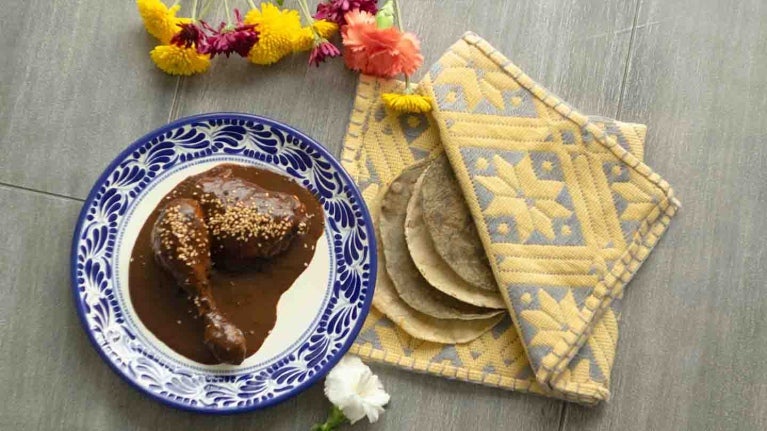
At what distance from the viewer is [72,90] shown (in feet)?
6.38

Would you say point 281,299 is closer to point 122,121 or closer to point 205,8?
point 122,121

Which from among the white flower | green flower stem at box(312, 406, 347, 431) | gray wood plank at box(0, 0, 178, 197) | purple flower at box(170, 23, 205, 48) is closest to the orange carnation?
purple flower at box(170, 23, 205, 48)

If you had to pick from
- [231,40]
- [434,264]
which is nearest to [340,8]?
[231,40]

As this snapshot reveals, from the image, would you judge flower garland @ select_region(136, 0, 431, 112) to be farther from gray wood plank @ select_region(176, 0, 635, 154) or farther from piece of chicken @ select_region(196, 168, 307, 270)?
piece of chicken @ select_region(196, 168, 307, 270)

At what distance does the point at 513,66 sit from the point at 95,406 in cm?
132

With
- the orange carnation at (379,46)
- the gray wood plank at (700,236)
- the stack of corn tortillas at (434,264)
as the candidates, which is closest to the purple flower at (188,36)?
the orange carnation at (379,46)

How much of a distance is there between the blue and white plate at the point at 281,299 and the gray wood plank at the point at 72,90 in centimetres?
14

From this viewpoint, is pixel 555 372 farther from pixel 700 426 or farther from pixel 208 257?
pixel 208 257

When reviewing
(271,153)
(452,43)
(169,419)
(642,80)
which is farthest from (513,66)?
(169,419)

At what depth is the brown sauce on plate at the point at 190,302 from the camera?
1834 mm

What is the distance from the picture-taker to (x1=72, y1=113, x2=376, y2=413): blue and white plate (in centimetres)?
181

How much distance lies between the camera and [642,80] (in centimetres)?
202

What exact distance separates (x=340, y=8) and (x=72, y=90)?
705 mm

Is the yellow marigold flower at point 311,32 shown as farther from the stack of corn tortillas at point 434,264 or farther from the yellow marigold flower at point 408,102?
the stack of corn tortillas at point 434,264
